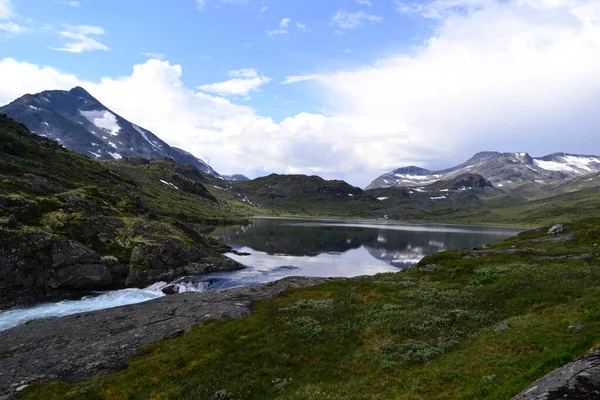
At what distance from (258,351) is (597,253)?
179 feet

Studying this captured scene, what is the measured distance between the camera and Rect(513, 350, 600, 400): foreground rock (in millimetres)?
12578

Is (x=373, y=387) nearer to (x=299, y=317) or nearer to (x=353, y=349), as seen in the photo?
(x=353, y=349)

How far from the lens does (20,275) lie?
60.9 metres

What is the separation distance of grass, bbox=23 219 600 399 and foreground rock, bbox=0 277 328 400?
283cm

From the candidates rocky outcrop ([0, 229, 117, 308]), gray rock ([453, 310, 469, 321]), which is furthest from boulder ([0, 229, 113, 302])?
gray rock ([453, 310, 469, 321])

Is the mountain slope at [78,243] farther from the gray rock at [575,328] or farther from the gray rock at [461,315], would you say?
the gray rock at [575,328]

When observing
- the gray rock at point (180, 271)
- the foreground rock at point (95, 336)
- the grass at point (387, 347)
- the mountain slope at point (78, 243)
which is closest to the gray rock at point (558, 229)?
the grass at point (387, 347)

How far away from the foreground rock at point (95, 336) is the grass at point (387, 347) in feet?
9.28

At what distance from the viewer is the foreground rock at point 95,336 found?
Result: 33.3m

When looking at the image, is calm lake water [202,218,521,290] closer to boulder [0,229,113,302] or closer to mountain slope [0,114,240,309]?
mountain slope [0,114,240,309]

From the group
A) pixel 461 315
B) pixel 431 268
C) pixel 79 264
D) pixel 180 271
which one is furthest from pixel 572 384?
pixel 180 271

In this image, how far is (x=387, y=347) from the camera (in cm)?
2956

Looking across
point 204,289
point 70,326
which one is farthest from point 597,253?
point 70,326

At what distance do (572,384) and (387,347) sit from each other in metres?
17.6
